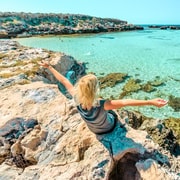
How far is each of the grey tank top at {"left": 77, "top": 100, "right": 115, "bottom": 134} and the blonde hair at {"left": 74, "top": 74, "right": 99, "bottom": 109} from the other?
15cm

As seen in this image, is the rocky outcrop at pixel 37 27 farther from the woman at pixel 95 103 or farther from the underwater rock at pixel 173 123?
the woman at pixel 95 103

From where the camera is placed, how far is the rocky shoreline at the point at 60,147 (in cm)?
480

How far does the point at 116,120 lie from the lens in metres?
5.50

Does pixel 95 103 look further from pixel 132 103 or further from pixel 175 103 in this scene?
pixel 175 103

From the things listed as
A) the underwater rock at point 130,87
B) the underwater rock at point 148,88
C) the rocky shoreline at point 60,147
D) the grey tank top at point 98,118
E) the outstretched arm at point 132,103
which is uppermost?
the outstretched arm at point 132,103

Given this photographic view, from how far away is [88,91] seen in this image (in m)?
4.57

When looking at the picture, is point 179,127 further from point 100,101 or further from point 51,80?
point 100,101

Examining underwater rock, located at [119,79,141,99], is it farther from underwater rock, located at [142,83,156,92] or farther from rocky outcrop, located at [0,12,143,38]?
rocky outcrop, located at [0,12,143,38]

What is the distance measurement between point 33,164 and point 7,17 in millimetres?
76008

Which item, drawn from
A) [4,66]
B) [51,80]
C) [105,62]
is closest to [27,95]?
[51,80]

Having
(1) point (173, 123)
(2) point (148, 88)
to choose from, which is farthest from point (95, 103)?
(2) point (148, 88)

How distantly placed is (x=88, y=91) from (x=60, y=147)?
1.54 meters

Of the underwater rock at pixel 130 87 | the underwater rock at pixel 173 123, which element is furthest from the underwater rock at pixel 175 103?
the underwater rock at pixel 130 87

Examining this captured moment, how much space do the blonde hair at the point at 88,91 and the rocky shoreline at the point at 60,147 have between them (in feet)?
3.28
